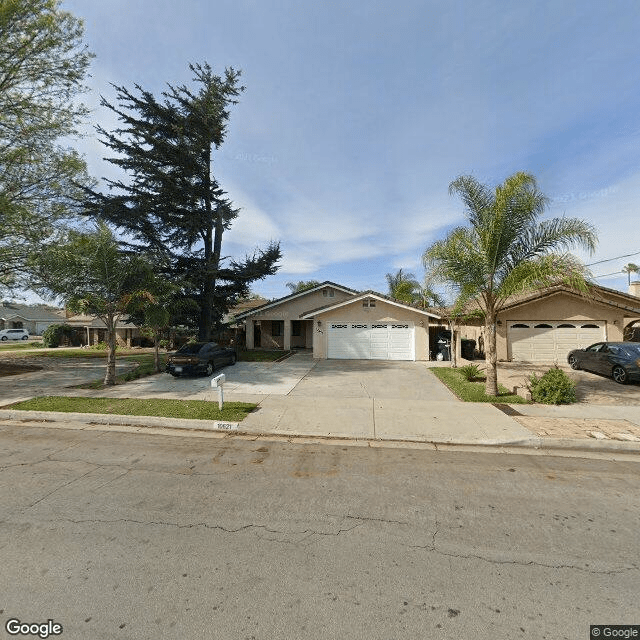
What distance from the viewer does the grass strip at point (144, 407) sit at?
8.20 m

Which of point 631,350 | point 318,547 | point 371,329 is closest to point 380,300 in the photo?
point 371,329

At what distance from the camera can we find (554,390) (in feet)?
30.9

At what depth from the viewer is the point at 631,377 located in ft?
38.7

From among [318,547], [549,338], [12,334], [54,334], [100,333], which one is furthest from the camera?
[12,334]

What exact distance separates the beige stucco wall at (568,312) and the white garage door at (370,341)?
5205 mm

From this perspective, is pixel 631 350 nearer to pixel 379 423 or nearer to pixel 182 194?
pixel 379 423

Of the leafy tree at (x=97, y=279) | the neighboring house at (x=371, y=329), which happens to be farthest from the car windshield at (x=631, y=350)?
the leafy tree at (x=97, y=279)

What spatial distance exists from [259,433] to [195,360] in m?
7.44

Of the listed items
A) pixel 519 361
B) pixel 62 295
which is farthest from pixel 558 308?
pixel 62 295

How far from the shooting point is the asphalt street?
2.53m

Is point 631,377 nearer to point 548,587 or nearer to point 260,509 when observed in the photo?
point 548,587

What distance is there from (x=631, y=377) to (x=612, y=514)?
426 inches

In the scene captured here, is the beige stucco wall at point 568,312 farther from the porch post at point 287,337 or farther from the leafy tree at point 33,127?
the leafy tree at point 33,127

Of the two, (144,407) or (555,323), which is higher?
(555,323)
